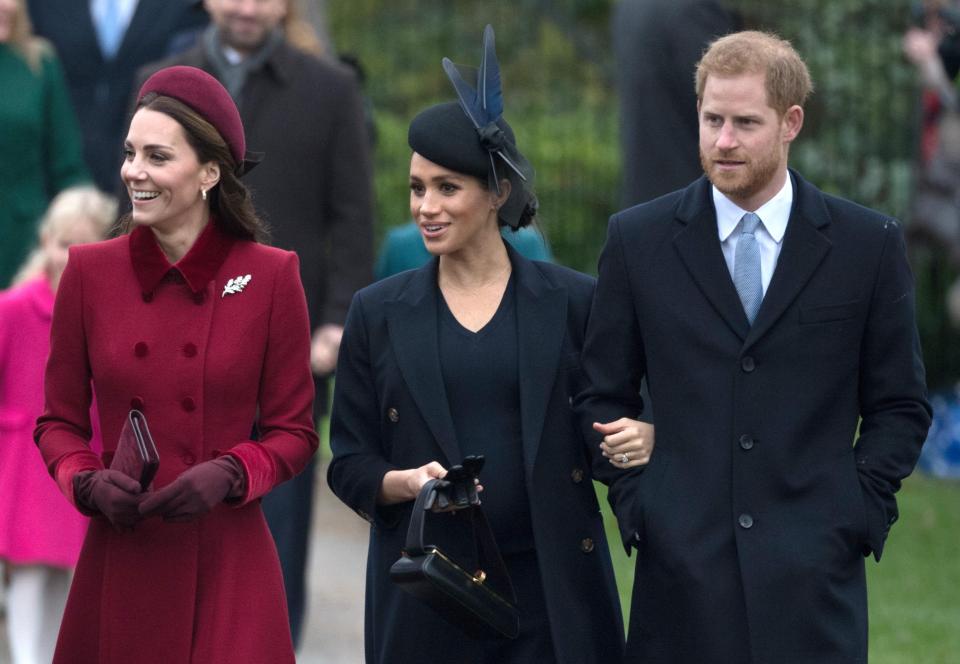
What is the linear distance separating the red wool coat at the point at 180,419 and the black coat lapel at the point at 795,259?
3.63 feet

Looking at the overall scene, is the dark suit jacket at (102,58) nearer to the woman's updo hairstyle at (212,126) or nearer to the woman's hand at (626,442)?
the woman's updo hairstyle at (212,126)

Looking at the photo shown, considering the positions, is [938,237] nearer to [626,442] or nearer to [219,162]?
[626,442]

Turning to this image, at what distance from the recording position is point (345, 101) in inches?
295

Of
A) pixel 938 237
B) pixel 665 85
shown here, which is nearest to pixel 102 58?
pixel 665 85

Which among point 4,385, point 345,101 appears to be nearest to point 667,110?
point 345,101

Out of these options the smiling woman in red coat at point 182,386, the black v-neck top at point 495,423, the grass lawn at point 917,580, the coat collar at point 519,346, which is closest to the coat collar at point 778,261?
the coat collar at point 519,346

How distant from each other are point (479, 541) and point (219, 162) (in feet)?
3.60

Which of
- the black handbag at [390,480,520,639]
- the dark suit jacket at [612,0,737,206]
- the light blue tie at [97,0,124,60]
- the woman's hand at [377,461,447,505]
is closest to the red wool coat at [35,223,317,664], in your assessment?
the woman's hand at [377,461,447,505]

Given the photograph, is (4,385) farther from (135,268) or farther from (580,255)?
(580,255)

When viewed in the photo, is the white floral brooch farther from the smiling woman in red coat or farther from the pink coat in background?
the pink coat in background

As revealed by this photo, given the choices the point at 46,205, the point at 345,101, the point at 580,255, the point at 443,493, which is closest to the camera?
the point at 443,493

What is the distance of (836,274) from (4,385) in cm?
345

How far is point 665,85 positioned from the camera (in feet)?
25.3

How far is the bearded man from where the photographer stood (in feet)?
16.6
